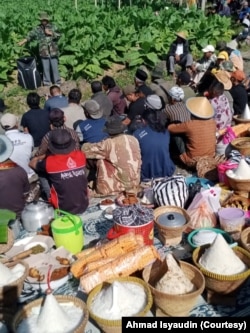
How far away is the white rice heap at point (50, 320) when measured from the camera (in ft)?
13.4

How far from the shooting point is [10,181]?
6.34 metres

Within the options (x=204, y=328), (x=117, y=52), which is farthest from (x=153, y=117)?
(x=117, y=52)

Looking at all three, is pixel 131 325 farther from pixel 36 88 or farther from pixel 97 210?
pixel 36 88

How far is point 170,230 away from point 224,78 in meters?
5.17

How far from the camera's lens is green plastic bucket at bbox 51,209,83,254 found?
566 cm

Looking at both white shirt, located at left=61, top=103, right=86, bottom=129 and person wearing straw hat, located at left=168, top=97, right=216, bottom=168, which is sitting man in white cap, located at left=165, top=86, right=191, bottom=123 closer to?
person wearing straw hat, located at left=168, top=97, right=216, bottom=168

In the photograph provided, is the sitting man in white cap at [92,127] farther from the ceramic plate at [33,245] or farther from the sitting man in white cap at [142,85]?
the ceramic plate at [33,245]

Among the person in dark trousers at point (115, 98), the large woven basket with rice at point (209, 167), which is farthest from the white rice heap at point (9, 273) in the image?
the person in dark trousers at point (115, 98)

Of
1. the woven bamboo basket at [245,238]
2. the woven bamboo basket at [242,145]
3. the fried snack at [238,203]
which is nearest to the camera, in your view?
the woven bamboo basket at [245,238]

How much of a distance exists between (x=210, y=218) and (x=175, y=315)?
1.83 meters

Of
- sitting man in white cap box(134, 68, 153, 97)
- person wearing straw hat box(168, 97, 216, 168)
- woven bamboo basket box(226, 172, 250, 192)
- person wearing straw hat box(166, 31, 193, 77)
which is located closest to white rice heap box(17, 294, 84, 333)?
woven bamboo basket box(226, 172, 250, 192)

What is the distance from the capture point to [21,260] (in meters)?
5.15

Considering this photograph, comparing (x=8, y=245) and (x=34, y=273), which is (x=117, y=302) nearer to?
(x=34, y=273)

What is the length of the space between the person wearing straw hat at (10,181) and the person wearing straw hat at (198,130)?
289cm
